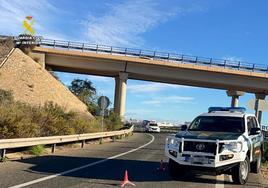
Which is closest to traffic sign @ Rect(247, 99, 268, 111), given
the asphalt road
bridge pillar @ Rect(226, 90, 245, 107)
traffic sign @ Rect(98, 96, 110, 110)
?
the asphalt road

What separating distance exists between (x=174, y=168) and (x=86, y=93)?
4837cm

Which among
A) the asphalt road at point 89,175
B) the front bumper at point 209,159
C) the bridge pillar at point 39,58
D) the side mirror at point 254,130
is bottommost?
the asphalt road at point 89,175

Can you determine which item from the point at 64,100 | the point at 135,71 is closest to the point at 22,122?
the point at 64,100

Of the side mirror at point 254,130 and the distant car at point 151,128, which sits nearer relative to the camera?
the side mirror at point 254,130

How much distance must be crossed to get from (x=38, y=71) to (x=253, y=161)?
144ft

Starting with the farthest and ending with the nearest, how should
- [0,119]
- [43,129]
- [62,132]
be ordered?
[62,132] → [43,129] → [0,119]

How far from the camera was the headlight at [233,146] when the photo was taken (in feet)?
37.6

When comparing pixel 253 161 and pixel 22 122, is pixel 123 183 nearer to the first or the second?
pixel 253 161

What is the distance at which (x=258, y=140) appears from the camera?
14047 millimetres

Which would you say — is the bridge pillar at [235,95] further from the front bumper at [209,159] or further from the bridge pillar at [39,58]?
the front bumper at [209,159]

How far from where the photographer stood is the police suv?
11.4 meters

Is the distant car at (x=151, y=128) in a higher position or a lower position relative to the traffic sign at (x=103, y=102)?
lower

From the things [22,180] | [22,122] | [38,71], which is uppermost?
[38,71]

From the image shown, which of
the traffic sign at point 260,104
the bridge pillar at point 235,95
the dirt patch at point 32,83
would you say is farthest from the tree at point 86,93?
the traffic sign at point 260,104
